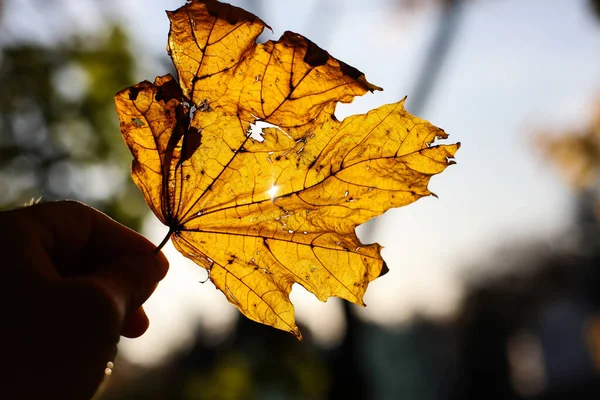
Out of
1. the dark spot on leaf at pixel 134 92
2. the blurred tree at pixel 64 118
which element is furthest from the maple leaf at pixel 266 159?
the blurred tree at pixel 64 118

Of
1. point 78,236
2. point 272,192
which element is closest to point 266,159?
point 272,192

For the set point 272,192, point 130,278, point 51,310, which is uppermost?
point 272,192

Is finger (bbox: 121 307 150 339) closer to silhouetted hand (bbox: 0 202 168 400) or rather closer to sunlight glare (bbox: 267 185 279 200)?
silhouetted hand (bbox: 0 202 168 400)

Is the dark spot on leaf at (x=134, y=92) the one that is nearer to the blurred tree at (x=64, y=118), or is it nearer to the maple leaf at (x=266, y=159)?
Result: the maple leaf at (x=266, y=159)

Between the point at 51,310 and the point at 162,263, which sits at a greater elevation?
the point at 162,263

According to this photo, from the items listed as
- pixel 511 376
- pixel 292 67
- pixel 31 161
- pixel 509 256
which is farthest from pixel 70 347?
pixel 509 256

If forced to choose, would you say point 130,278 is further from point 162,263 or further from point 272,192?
point 272,192

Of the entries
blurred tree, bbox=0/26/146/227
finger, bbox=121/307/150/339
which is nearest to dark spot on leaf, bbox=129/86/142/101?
finger, bbox=121/307/150/339
